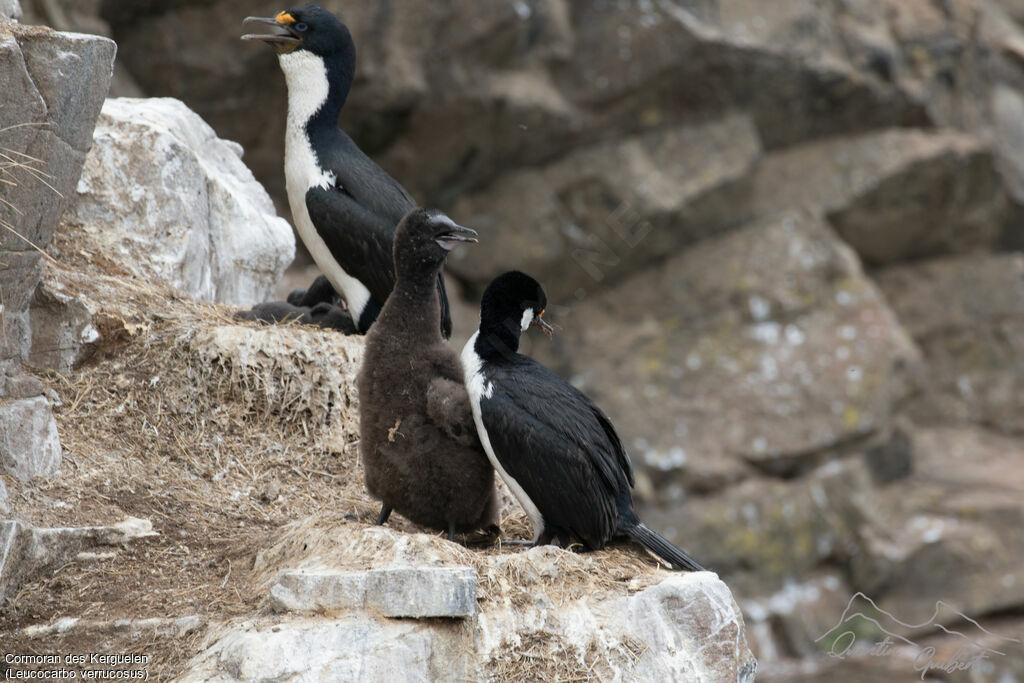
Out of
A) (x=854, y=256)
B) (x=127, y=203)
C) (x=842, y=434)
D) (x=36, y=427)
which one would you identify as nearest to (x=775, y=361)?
(x=842, y=434)

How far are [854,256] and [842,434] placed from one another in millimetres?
2095

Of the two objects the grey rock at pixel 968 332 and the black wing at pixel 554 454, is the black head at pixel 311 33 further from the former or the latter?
the grey rock at pixel 968 332

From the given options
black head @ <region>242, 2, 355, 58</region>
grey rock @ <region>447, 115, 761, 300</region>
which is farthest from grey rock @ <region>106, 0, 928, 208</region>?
black head @ <region>242, 2, 355, 58</region>

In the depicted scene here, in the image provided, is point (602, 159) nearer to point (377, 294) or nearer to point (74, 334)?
point (377, 294)

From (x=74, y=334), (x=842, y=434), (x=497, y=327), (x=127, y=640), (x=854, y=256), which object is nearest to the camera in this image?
(x=127, y=640)

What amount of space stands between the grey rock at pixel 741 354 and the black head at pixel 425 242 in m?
6.35

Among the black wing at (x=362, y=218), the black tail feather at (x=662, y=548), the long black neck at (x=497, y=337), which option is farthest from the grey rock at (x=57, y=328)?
the black tail feather at (x=662, y=548)

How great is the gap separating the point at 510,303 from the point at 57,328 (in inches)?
83.5

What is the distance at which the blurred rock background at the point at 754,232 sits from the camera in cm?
1025

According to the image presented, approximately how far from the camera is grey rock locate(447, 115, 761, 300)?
11.3 meters

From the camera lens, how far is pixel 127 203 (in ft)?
20.2

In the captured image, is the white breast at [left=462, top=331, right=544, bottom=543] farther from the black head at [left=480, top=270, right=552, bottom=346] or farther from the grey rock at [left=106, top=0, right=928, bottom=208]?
the grey rock at [left=106, top=0, right=928, bottom=208]

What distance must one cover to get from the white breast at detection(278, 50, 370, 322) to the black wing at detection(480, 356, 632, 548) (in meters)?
2.13

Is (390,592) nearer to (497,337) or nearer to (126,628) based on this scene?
(126,628)
